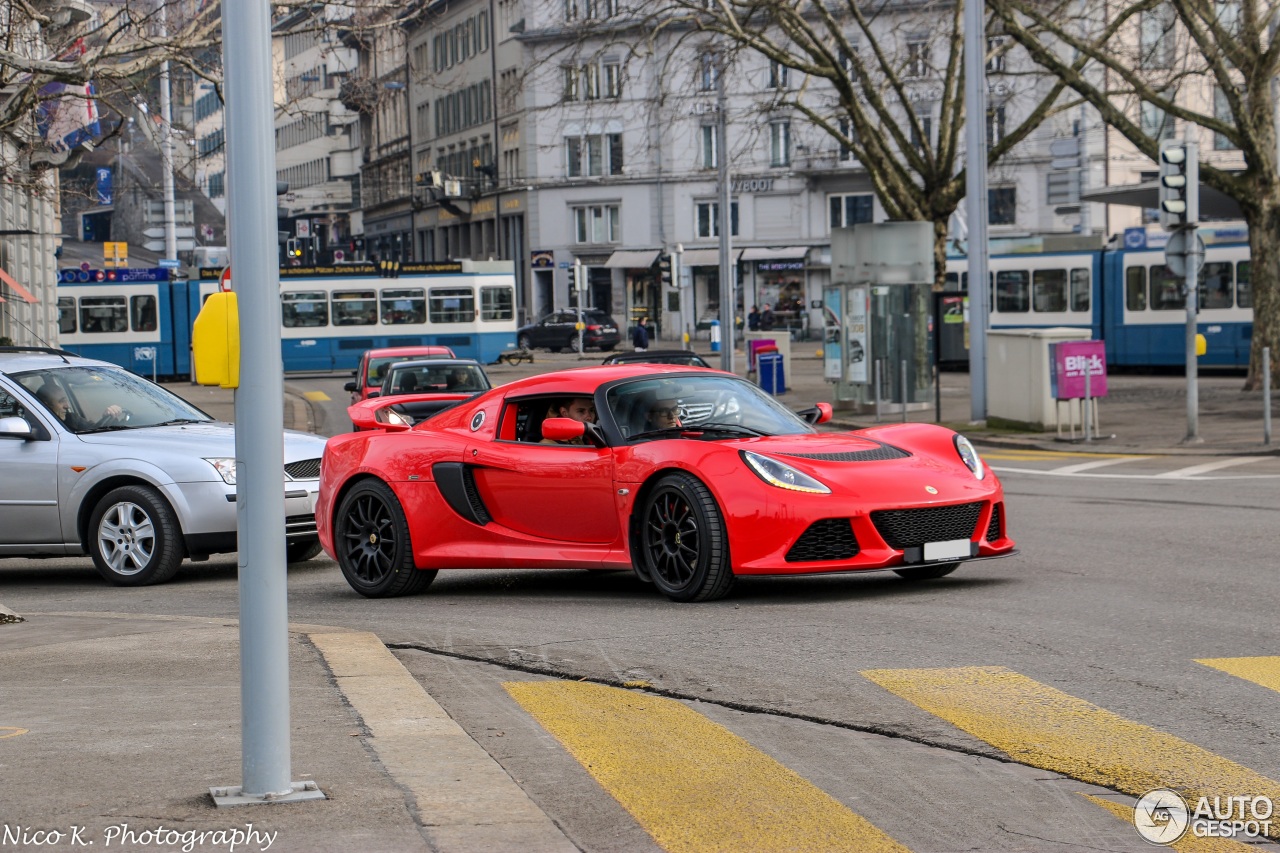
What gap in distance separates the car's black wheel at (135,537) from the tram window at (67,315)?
44.4m

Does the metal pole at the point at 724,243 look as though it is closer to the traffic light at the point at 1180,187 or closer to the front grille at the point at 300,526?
the traffic light at the point at 1180,187

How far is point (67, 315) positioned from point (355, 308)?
8408 mm

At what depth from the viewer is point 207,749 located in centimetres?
580

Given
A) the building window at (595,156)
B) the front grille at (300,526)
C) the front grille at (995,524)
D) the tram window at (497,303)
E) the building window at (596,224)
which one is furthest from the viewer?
the building window at (596,224)

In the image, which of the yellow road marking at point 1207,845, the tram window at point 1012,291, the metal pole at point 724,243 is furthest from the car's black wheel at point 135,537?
the tram window at point 1012,291

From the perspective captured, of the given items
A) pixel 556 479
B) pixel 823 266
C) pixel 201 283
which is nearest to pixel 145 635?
pixel 556 479

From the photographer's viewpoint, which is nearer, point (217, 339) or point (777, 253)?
point (217, 339)

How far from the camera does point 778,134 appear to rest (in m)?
78.1

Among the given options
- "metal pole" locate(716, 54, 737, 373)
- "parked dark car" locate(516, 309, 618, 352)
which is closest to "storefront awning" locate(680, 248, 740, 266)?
"parked dark car" locate(516, 309, 618, 352)

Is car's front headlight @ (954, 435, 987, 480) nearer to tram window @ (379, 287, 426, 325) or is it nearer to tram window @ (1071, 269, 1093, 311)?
tram window @ (1071, 269, 1093, 311)

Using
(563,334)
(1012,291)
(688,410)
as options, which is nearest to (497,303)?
(563,334)

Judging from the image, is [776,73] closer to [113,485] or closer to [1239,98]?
[1239,98]

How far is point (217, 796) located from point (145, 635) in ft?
12.3

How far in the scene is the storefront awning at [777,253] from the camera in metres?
77.5
